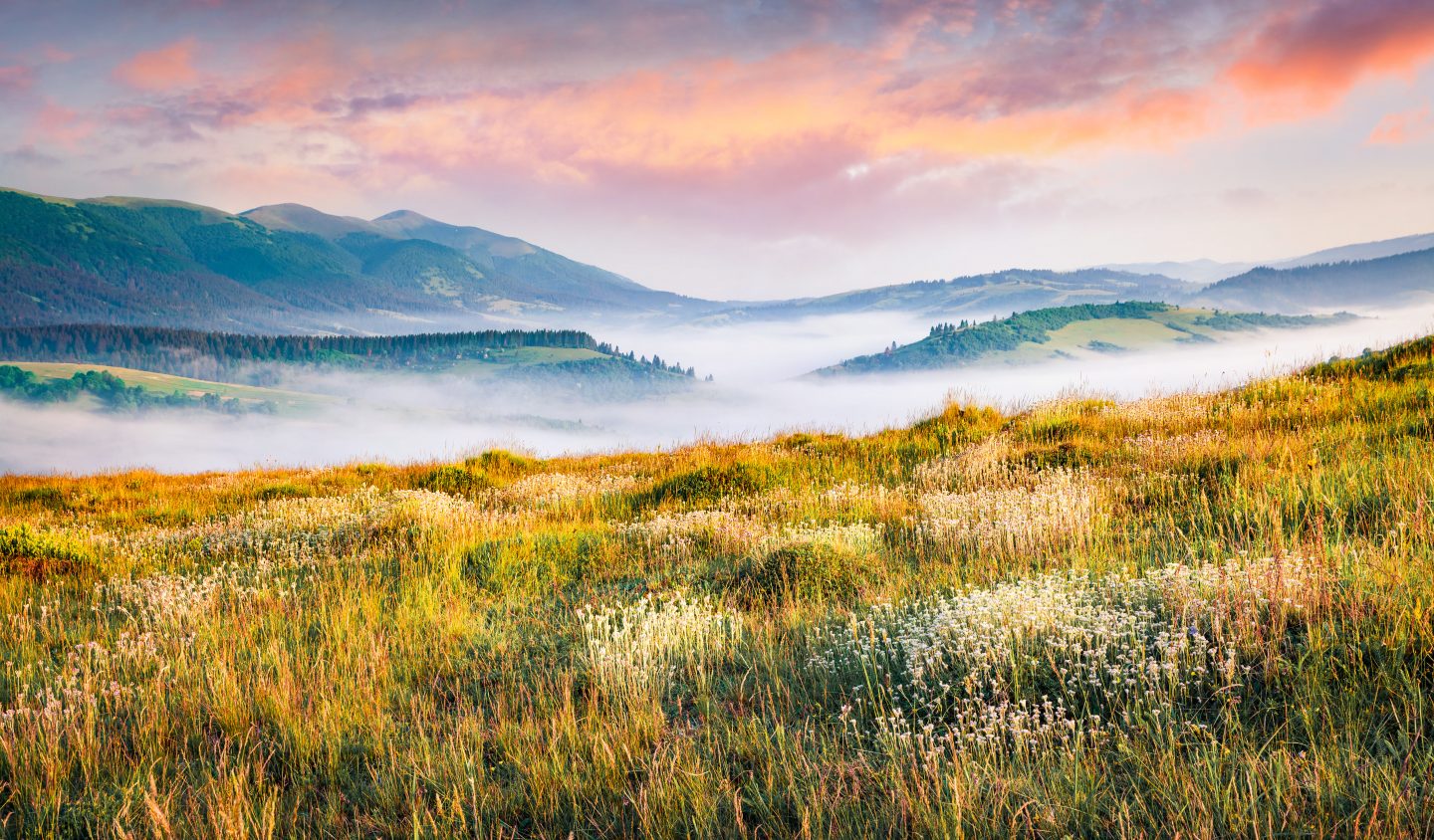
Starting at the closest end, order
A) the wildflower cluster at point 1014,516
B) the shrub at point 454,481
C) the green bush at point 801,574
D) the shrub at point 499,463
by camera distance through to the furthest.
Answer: the green bush at point 801,574, the wildflower cluster at point 1014,516, the shrub at point 454,481, the shrub at point 499,463

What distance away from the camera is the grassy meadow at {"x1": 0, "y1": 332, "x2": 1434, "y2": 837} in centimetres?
305

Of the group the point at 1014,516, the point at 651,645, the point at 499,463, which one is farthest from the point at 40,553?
the point at 1014,516

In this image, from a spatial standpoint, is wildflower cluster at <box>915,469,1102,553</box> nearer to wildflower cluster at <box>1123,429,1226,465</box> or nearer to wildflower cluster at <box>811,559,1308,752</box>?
wildflower cluster at <box>1123,429,1226,465</box>

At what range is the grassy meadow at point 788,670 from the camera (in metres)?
3.05

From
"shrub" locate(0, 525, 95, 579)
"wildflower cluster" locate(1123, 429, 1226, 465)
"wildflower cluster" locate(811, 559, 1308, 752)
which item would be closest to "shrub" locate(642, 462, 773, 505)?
"wildflower cluster" locate(1123, 429, 1226, 465)

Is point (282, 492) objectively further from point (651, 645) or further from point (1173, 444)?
point (1173, 444)

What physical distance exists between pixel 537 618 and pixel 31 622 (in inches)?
195

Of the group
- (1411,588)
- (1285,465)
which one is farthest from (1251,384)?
(1411,588)

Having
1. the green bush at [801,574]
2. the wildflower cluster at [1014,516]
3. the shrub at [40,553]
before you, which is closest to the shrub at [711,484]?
the wildflower cluster at [1014,516]

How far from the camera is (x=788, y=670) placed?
15.4 ft

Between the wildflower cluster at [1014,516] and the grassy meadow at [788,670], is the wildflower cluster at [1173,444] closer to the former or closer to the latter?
the grassy meadow at [788,670]

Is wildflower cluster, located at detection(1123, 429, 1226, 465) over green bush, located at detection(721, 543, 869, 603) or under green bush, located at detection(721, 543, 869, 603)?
over

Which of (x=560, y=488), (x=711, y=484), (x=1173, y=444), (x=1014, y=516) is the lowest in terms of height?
(x=560, y=488)

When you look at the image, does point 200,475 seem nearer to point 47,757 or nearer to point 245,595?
point 245,595
